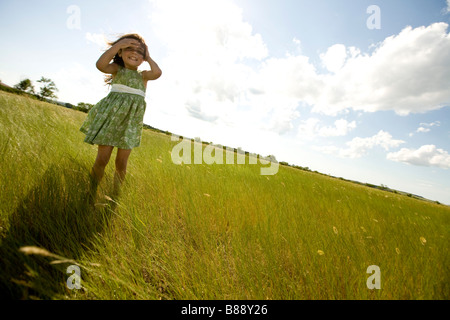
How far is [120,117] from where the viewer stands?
92.3 inches

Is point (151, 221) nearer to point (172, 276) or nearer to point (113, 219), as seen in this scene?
point (113, 219)

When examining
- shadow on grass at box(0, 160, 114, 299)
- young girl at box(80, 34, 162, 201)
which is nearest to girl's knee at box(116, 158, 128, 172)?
young girl at box(80, 34, 162, 201)

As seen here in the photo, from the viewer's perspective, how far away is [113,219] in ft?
4.84

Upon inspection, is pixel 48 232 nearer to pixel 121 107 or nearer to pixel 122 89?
pixel 121 107

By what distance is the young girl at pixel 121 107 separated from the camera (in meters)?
2.21

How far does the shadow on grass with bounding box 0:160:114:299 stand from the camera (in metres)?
0.87

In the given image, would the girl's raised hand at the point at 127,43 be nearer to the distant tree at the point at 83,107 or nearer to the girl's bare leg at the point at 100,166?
the girl's bare leg at the point at 100,166

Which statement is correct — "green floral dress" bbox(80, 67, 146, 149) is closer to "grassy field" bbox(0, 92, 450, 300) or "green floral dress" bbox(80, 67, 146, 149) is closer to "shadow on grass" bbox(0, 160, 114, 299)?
"grassy field" bbox(0, 92, 450, 300)

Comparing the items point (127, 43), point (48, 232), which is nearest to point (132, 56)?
point (127, 43)

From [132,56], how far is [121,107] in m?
0.68

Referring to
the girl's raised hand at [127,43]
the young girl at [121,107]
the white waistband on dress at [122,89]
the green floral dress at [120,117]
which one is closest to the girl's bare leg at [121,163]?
the young girl at [121,107]

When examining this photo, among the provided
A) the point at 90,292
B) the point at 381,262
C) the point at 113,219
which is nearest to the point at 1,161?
the point at 113,219

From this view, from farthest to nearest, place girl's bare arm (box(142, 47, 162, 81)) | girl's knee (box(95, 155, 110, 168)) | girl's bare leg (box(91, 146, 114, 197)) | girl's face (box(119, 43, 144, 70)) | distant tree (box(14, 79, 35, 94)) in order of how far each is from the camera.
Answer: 1. distant tree (box(14, 79, 35, 94))
2. girl's bare arm (box(142, 47, 162, 81))
3. girl's face (box(119, 43, 144, 70))
4. girl's knee (box(95, 155, 110, 168))
5. girl's bare leg (box(91, 146, 114, 197))

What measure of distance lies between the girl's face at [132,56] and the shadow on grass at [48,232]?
1535 mm
